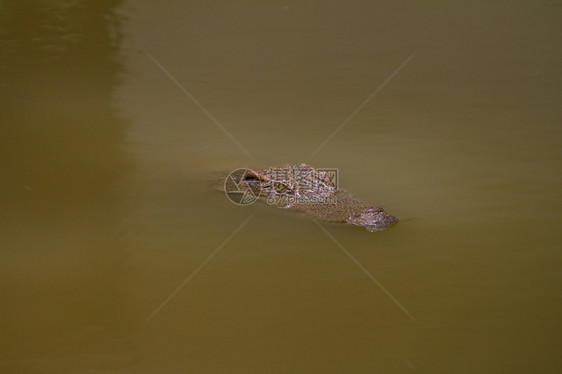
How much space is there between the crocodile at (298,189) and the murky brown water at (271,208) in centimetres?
16

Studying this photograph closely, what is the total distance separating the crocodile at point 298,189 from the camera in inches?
139

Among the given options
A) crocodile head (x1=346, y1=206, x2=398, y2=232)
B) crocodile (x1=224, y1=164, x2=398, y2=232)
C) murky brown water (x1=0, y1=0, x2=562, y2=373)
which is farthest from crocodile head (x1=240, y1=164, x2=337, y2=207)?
crocodile head (x1=346, y1=206, x2=398, y2=232)

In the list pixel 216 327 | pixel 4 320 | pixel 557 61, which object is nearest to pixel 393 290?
pixel 216 327

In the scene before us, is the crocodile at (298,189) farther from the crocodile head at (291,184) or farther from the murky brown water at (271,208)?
the murky brown water at (271,208)

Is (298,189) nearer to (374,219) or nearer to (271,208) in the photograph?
(271,208)

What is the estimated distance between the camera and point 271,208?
11.9ft

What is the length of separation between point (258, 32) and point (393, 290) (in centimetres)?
506

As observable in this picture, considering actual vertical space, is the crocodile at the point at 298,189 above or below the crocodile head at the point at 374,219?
below

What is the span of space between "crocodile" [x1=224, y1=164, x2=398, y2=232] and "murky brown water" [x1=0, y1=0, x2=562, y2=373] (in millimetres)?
155

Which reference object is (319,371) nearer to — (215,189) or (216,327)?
(216,327)

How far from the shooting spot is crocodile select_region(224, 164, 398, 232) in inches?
139

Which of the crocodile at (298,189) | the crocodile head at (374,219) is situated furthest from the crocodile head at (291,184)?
the crocodile head at (374,219)

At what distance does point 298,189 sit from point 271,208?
0.23 m

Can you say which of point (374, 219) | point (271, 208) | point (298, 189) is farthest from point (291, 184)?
point (374, 219)
